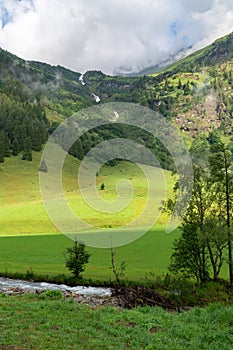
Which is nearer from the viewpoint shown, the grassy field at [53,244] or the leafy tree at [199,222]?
the leafy tree at [199,222]

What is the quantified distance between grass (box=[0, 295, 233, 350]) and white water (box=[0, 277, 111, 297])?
1293 cm

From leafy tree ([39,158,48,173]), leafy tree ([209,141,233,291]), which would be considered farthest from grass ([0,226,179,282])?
leafy tree ([39,158,48,173])

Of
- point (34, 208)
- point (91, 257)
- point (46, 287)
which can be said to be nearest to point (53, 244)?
point (91, 257)

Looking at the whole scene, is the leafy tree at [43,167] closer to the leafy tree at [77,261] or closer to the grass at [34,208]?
the grass at [34,208]

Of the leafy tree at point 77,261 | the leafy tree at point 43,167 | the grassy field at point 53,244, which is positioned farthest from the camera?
the leafy tree at point 43,167

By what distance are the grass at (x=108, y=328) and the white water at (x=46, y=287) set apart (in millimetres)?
12933

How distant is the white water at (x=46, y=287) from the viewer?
131 ft

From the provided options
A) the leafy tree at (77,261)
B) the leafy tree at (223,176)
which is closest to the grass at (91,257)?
the leafy tree at (77,261)

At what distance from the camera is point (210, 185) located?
38.9 metres

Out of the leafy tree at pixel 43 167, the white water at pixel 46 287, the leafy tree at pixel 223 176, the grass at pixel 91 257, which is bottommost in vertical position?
the white water at pixel 46 287

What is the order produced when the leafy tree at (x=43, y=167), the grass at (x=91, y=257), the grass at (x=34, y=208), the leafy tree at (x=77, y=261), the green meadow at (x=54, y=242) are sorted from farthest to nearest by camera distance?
the leafy tree at (x=43, y=167)
the grass at (x=34, y=208)
the green meadow at (x=54, y=242)
the grass at (x=91, y=257)
the leafy tree at (x=77, y=261)

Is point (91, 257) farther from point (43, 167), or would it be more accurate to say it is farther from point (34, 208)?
point (43, 167)

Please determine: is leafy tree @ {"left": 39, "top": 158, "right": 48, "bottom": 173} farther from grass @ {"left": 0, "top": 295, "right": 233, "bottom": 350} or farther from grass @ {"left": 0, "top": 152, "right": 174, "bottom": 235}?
grass @ {"left": 0, "top": 295, "right": 233, "bottom": 350}

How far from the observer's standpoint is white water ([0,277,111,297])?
40062 millimetres
